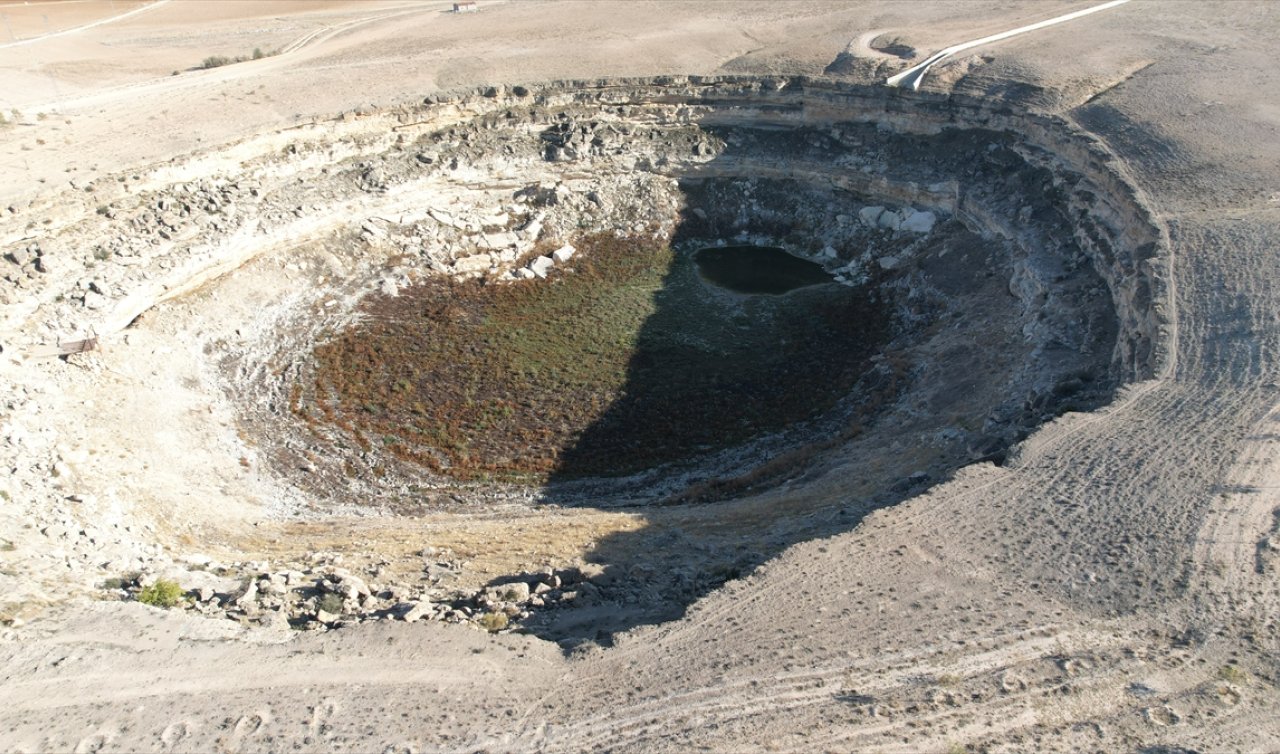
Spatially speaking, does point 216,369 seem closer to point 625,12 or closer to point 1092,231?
point 1092,231

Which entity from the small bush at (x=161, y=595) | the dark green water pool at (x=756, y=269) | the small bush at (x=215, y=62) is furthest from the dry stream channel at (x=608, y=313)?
the small bush at (x=215, y=62)

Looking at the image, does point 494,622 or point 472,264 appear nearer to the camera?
point 494,622

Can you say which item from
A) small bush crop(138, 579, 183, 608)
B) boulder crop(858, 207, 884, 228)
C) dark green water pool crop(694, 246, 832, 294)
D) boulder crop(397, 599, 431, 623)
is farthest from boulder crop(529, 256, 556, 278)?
small bush crop(138, 579, 183, 608)

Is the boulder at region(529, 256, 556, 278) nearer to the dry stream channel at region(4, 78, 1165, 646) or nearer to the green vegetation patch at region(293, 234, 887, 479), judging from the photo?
the dry stream channel at region(4, 78, 1165, 646)

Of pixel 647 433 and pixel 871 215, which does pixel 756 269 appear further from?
pixel 647 433

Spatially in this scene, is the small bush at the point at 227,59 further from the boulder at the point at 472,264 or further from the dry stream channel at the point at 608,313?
the boulder at the point at 472,264

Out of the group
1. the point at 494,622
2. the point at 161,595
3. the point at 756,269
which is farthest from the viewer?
the point at 756,269

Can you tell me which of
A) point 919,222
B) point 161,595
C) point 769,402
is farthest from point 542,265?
point 161,595
